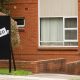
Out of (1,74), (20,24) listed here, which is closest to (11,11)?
(20,24)

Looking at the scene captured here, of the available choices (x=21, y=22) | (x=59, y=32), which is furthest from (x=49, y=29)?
(x=21, y=22)

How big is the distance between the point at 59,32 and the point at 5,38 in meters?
7.80

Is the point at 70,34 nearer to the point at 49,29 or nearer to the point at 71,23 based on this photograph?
the point at 71,23

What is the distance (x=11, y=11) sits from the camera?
2594 centimetres

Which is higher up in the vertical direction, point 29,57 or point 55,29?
point 55,29

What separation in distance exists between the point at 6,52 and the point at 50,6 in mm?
7836

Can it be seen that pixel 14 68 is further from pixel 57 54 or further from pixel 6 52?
pixel 57 54

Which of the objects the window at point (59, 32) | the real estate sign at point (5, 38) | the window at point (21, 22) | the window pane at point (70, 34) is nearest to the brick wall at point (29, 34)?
the window at point (21, 22)

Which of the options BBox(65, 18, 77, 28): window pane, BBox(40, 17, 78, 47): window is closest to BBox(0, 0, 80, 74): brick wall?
BBox(40, 17, 78, 47): window

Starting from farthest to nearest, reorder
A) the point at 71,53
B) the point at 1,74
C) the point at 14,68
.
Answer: the point at 71,53 < the point at 14,68 < the point at 1,74

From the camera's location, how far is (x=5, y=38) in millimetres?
18609

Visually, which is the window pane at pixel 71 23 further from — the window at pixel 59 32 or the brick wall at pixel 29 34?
the brick wall at pixel 29 34

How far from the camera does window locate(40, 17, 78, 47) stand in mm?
25750

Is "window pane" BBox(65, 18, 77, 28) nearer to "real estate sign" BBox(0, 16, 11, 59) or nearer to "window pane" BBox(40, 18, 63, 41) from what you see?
"window pane" BBox(40, 18, 63, 41)
